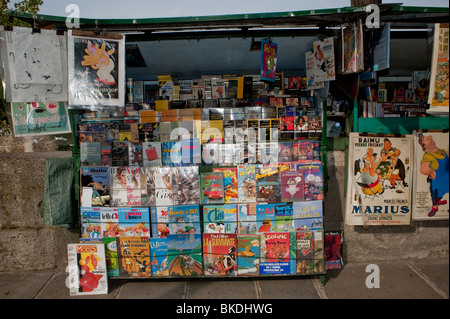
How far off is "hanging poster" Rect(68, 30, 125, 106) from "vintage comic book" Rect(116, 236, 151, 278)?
153cm

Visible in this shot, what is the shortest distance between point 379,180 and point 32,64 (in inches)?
158

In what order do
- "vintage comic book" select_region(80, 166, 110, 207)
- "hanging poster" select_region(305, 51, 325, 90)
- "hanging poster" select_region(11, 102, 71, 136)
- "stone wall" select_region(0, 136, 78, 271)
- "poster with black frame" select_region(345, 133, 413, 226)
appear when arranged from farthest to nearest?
Answer: "stone wall" select_region(0, 136, 78, 271)
"poster with black frame" select_region(345, 133, 413, 226)
"hanging poster" select_region(305, 51, 325, 90)
"vintage comic book" select_region(80, 166, 110, 207)
"hanging poster" select_region(11, 102, 71, 136)

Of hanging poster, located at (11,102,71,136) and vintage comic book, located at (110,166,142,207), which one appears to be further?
vintage comic book, located at (110,166,142,207)

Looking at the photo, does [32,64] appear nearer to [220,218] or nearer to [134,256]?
[134,256]

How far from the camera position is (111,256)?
11.3 ft

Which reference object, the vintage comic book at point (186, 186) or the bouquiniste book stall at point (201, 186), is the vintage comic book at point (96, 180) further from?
the vintage comic book at point (186, 186)

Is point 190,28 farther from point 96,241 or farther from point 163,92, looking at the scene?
A: point 96,241

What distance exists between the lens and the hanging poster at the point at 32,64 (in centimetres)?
294

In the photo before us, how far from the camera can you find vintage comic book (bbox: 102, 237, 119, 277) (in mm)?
3420

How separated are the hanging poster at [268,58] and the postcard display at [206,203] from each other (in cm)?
1

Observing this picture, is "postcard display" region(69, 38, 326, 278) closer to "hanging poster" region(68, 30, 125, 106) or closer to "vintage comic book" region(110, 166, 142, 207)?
"vintage comic book" region(110, 166, 142, 207)

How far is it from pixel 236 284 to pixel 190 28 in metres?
2.91

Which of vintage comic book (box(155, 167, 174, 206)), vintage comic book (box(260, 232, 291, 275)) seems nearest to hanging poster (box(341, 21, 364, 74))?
vintage comic book (box(260, 232, 291, 275))

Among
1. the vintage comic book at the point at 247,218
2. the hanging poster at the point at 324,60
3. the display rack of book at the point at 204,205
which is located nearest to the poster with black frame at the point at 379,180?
the display rack of book at the point at 204,205
